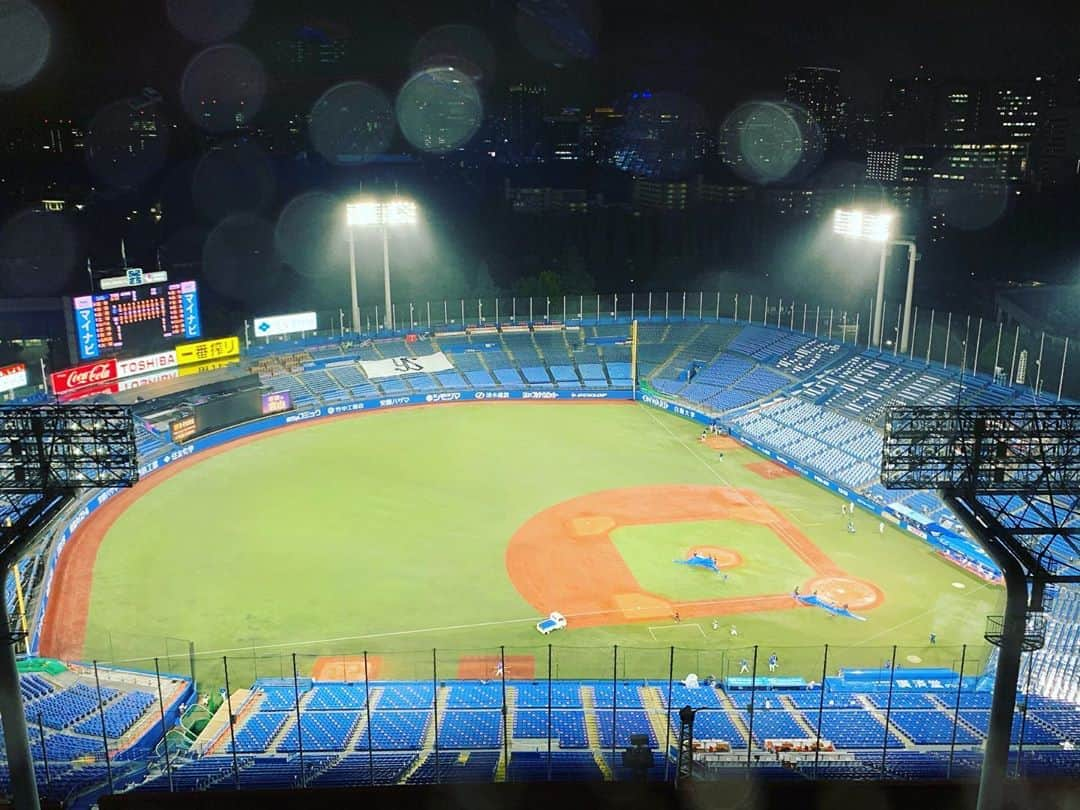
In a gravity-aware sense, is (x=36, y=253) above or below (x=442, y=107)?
below

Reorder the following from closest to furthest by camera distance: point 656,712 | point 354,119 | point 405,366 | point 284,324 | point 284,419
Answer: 1. point 656,712
2. point 284,419
3. point 284,324
4. point 405,366
5. point 354,119

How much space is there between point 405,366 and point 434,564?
85.2 feet

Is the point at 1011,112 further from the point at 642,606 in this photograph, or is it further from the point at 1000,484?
the point at 1000,484

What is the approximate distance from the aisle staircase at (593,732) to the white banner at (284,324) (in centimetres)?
3595

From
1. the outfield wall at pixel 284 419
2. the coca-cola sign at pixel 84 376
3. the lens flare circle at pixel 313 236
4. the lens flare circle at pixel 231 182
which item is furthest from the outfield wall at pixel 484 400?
the lens flare circle at pixel 231 182

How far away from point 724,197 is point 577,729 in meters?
106

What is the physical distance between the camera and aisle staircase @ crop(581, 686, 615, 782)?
19047mm

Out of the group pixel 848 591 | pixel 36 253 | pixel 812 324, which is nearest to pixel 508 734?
pixel 848 591

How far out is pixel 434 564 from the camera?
31812mm

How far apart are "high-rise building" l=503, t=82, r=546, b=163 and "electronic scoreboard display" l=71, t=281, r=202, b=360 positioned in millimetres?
88179

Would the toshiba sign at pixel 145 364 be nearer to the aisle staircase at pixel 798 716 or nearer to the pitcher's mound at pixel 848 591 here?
the pitcher's mound at pixel 848 591

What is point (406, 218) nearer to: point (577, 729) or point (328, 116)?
point (577, 729)

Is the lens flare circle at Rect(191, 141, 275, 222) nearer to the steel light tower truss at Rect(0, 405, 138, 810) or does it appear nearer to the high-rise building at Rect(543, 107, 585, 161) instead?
the high-rise building at Rect(543, 107, 585, 161)

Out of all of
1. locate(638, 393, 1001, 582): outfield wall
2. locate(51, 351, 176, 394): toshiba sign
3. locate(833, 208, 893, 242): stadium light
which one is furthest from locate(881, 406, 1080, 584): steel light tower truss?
locate(51, 351, 176, 394): toshiba sign
